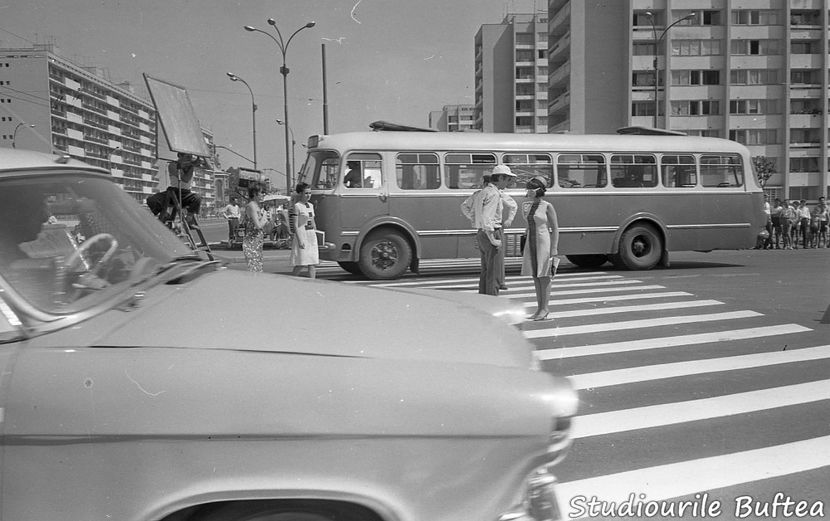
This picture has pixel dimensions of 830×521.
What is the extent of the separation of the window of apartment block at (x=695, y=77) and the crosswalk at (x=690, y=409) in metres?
58.6

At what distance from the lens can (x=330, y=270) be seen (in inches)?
685

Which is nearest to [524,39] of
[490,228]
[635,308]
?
[635,308]

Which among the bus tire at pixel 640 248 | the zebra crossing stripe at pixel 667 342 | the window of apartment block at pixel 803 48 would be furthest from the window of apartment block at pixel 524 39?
the zebra crossing stripe at pixel 667 342

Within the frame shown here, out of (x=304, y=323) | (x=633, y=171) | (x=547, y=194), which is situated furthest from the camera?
(x=633, y=171)

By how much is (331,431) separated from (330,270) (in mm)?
15475

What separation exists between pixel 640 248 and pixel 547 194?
254 centimetres

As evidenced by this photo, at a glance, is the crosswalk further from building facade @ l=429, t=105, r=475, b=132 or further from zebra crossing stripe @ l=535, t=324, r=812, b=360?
building facade @ l=429, t=105, r=475, b=132

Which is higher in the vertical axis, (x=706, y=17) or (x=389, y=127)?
(x=706, y=17)

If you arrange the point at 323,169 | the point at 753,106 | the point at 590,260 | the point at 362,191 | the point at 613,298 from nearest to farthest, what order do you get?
1. the point at 613,298
2. the point at 362,191
3. the point at 323,169
4. the point at 590,260
5. the point at 753,106

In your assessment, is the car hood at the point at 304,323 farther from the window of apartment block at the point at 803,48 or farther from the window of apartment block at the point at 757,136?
the window of apartment block at the point at 803,48

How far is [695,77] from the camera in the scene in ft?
208

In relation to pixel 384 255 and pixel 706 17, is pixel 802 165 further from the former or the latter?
pixel 384 255

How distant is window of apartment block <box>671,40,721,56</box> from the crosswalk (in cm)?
5862

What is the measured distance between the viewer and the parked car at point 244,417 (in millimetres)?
1975
